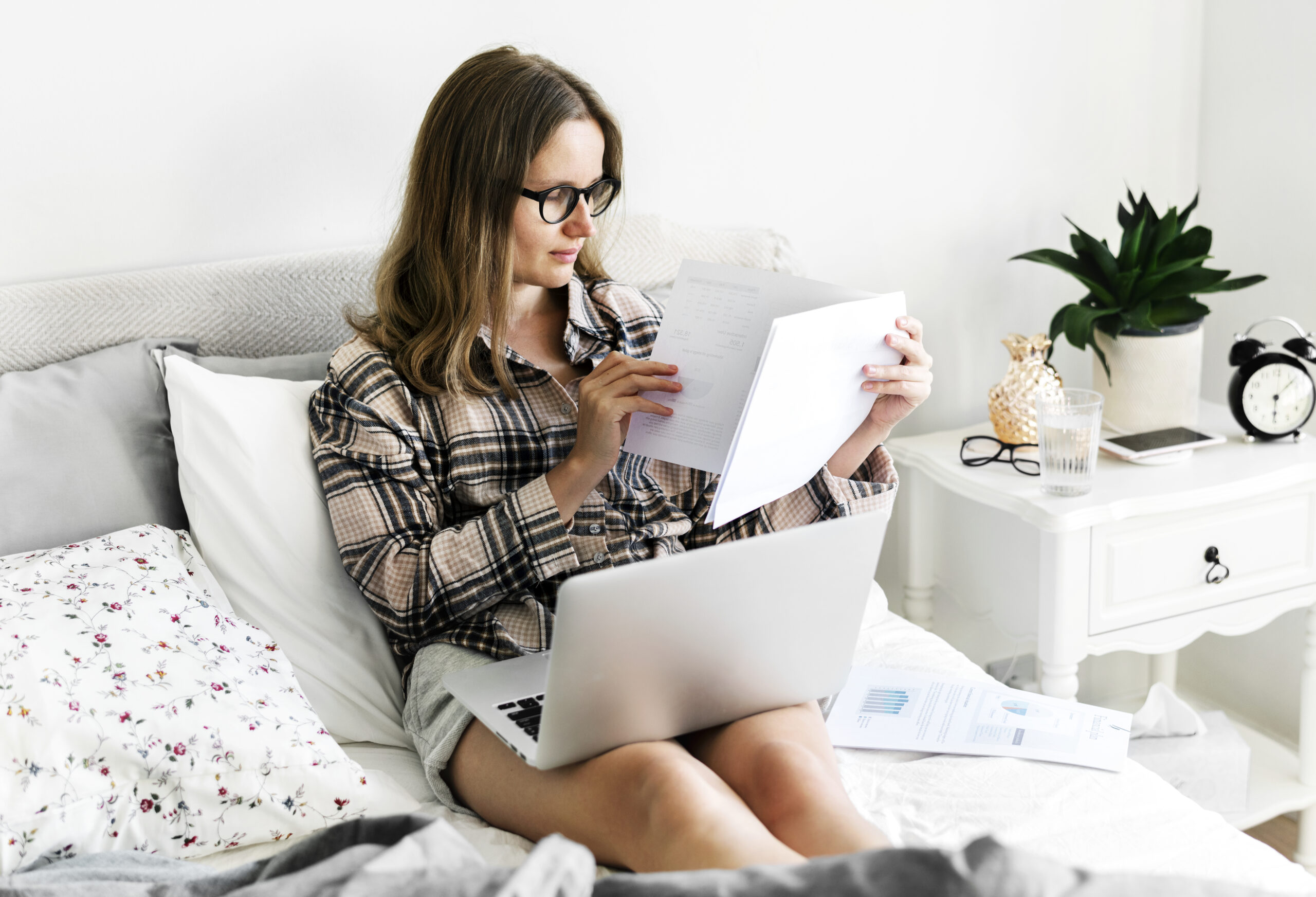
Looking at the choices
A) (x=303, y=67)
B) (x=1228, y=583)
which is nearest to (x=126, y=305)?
(x=303, y=67)

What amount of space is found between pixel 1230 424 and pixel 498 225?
1250 millimetres

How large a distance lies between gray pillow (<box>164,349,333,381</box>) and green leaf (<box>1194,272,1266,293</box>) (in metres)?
1.29

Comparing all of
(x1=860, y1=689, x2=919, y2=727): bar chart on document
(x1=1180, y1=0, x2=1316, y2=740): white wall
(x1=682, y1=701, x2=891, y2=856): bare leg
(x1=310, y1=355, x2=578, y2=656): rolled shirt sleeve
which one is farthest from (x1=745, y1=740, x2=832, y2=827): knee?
(x1=1180, y1=0, x2=1316, y2=740): white wall

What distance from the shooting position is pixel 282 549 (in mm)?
1244

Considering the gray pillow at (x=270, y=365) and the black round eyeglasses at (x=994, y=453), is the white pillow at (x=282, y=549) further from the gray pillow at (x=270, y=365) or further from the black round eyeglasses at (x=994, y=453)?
the black round eyeglasses at (x=994, y=453)

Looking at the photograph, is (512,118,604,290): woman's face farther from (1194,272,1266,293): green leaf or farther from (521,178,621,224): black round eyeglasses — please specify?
(1194,272,1266,293): green leaf

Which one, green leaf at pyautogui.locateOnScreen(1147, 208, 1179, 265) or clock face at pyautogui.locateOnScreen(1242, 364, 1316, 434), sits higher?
green leaf at pyautogui.locateOnScreen(1147, 208, 1179, 265)

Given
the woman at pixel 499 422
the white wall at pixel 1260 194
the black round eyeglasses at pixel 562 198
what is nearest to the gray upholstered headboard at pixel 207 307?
the woman at pixel 499 422

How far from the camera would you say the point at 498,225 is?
128cm

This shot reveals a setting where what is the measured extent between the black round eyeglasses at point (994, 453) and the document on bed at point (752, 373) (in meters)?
0.58

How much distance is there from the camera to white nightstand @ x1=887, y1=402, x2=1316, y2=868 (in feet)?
5.10

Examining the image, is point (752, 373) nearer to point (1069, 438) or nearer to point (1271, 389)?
point (1069, 438)

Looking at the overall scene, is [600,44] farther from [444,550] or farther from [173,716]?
[173,716]

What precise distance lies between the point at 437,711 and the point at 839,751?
41 cm
